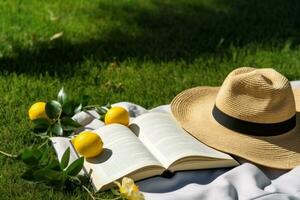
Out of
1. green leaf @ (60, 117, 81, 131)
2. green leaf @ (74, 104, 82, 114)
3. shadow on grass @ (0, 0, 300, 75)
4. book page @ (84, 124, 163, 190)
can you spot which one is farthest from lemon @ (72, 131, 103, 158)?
shadow on grass @ (0, 0, 300, 75)

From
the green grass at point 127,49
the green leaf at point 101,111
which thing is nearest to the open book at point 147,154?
the green leaf at point 101,111

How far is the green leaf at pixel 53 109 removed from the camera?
2812 millimetres

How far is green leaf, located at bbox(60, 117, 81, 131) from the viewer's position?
2.82 m

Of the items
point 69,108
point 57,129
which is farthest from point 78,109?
point 57,129

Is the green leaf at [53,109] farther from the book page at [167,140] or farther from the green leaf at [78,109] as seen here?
the book page at [167,140]

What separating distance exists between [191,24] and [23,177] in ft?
7.59

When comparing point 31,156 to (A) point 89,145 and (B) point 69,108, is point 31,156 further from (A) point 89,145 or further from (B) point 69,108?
(B) point 69,108

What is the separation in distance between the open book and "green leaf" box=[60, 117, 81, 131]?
0.12 metres

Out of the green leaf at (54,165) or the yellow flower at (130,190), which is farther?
the green leaf at (54,165)

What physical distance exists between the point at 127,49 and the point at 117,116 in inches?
49.7

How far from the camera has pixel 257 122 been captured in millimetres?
2629

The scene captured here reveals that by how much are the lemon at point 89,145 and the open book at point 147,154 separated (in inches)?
1.0

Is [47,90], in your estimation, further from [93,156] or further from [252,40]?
[252,40]

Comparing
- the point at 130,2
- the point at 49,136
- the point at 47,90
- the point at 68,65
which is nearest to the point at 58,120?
the point at 49,136
